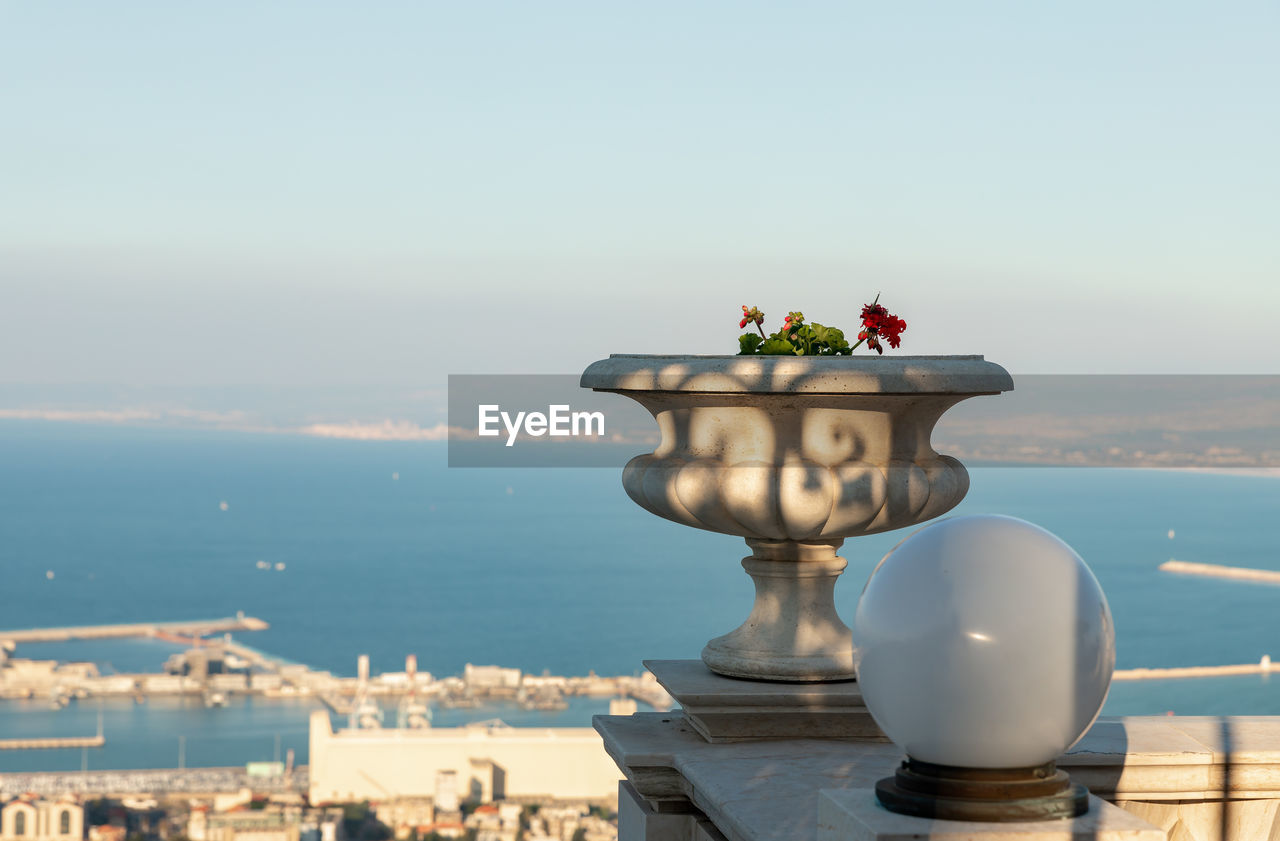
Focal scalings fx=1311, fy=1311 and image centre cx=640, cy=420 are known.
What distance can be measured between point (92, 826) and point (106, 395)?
12547 cm

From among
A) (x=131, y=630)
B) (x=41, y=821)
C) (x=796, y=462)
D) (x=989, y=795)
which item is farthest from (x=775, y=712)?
(x=131, y=630)

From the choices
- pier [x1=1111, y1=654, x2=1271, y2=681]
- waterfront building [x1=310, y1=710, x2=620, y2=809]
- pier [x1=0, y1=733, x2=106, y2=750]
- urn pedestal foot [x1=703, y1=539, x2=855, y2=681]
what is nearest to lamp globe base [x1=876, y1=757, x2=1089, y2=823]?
urn pedestal foot [x1=703, y1=539, x2=855, y2=681]

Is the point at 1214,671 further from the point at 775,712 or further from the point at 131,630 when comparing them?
the point at 131,630

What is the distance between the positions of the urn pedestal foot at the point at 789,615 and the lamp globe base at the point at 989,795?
6.07ft

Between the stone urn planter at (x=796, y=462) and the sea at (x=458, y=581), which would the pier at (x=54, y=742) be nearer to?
the sea at (x=458, y=581)

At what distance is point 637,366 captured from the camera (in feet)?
12.8

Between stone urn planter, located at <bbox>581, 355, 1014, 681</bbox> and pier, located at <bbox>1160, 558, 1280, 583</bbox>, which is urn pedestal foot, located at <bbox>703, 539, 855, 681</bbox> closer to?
stone urn planter, located at <bbox>581, 355, 1014, 681</bbox>

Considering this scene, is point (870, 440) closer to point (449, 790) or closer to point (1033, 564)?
point (1033, 564)

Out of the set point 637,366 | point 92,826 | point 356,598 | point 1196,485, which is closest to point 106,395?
point 356,598

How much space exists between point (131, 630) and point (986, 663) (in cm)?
8680

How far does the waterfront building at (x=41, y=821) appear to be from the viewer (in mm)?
32844

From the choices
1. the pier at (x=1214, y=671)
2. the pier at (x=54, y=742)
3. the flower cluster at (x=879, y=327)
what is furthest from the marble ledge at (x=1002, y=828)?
the pier at (x=54, y=742)

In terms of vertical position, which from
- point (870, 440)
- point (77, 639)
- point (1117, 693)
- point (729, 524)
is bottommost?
point (77, 639)

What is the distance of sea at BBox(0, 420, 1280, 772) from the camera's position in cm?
5409
